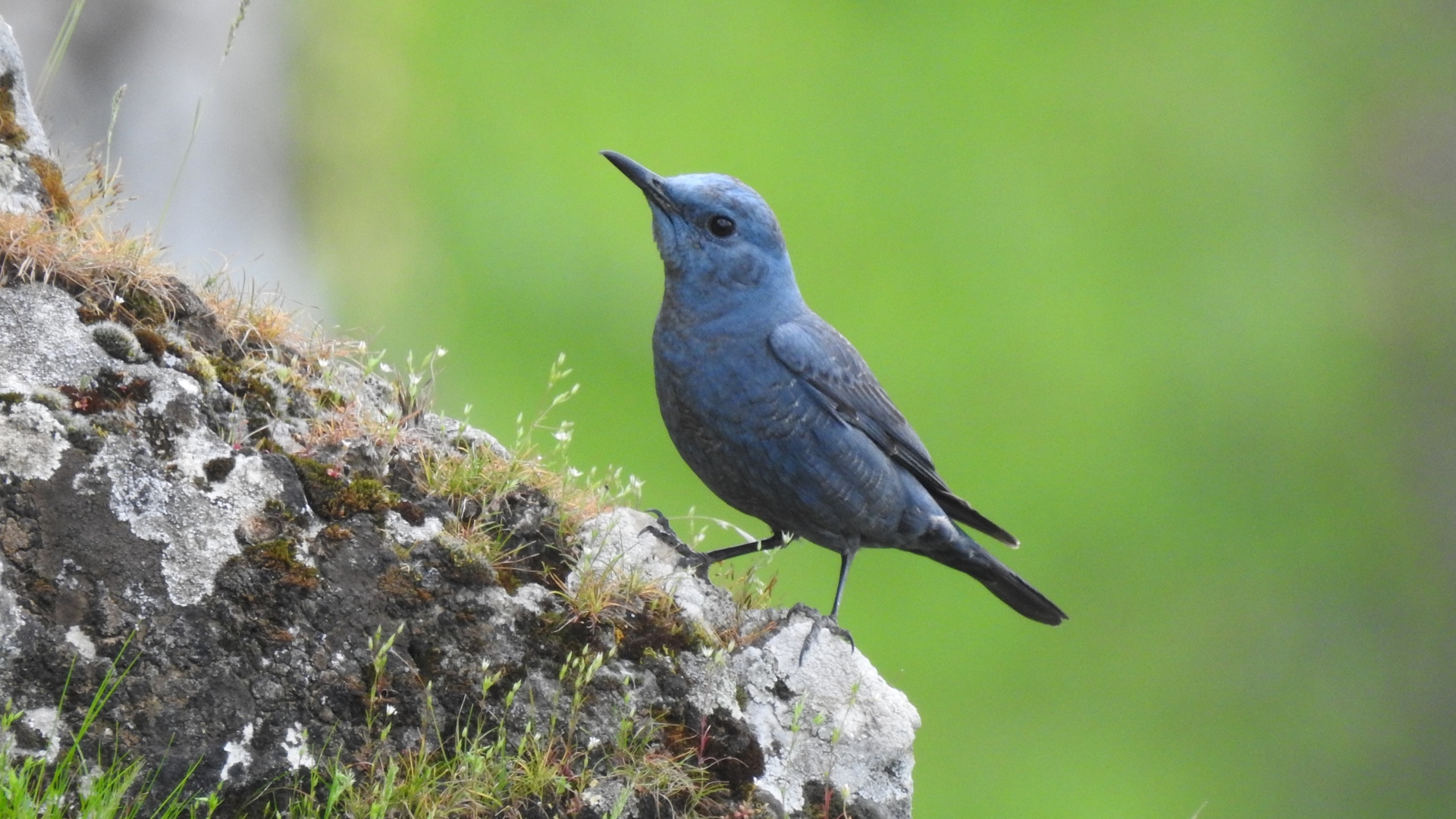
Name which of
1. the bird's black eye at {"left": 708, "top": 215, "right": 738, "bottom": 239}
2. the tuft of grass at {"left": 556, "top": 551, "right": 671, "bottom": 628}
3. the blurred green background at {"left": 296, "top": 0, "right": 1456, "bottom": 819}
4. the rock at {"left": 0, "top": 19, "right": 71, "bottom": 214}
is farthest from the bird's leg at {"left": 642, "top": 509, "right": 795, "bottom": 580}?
the blurred green background at {"left": 296, "top": 0, "right": 1456, "bottom": 819}

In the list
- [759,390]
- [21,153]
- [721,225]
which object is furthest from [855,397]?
[21,153]

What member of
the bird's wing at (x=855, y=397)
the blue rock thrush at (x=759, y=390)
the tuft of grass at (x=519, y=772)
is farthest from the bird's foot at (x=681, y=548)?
the bird's wing at (x=855, y=397)

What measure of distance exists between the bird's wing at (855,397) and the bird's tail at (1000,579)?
14 centimetres

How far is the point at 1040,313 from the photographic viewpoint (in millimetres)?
14281

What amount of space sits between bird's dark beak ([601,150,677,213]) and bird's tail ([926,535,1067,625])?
2334mm

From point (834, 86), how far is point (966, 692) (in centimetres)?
744

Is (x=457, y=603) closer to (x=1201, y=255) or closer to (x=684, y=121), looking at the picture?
(x=684, y=121)

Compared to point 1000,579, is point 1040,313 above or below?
above

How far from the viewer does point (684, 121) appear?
13.0 m

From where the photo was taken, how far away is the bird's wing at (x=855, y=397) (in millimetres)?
5676

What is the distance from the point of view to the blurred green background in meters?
12.1

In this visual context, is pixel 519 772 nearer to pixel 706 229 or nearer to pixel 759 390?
pixel 759 390

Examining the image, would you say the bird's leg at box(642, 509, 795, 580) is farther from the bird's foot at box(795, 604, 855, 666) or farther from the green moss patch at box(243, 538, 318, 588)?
the green moss patch at box(243, 538, 318, 588)

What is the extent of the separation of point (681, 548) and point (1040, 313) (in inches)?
403
